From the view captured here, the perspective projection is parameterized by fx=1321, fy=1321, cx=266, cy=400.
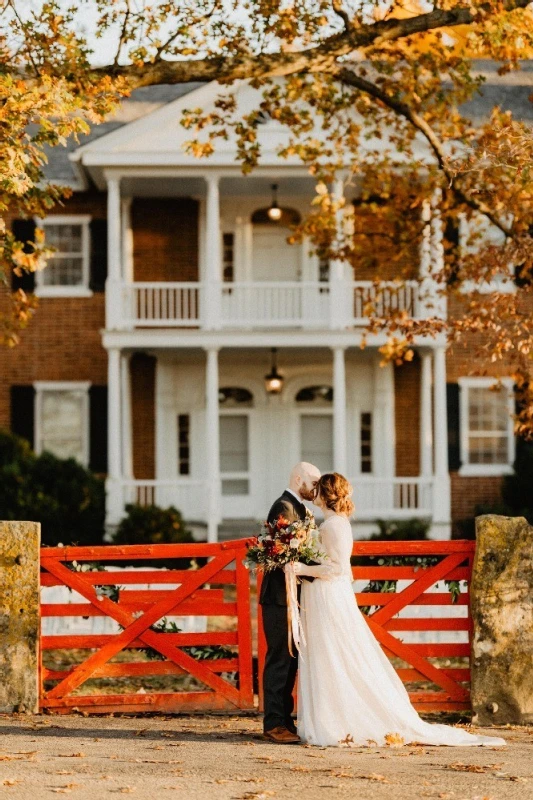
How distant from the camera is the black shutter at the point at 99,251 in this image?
2356 centimetres

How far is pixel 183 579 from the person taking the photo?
32.2ft

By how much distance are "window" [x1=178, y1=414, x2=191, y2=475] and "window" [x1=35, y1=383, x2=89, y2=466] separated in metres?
1.73

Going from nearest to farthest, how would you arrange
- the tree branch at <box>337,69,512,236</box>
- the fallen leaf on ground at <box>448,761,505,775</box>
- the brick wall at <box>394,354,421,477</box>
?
the fallen leaf on ground at <box>448,761,505,775</box>
the tree branch at <box>337,69,512,236</box>
the brick wall at <box>394,354,421,477</box>

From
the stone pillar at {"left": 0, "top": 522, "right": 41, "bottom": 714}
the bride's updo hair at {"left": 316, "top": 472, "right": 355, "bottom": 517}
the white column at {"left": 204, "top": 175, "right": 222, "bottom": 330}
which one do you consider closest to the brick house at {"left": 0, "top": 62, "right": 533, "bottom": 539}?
the white column at {"left": 204, "top": 175, "right": 222, "bottom": 330}

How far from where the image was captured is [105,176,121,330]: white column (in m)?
22.0

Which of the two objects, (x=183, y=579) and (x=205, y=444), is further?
(x=205, y=444)

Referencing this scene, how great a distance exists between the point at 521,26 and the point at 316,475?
19.5ft

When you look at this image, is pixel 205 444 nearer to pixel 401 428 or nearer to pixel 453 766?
pixel 401 428

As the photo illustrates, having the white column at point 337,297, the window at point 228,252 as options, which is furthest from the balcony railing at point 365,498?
the window at point 228,252

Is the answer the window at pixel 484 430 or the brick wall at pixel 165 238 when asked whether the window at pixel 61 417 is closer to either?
the brick wall at pixel 165 238

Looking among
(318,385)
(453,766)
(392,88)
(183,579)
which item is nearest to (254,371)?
(318,385)

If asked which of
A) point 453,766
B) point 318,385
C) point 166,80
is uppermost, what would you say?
point 166,80

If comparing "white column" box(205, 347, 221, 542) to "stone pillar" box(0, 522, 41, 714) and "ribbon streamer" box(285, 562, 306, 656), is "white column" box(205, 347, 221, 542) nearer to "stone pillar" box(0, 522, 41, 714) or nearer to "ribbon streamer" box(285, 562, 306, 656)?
"stone pillar" box(0, 522, 41, 714)

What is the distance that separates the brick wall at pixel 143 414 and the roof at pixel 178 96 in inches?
138
